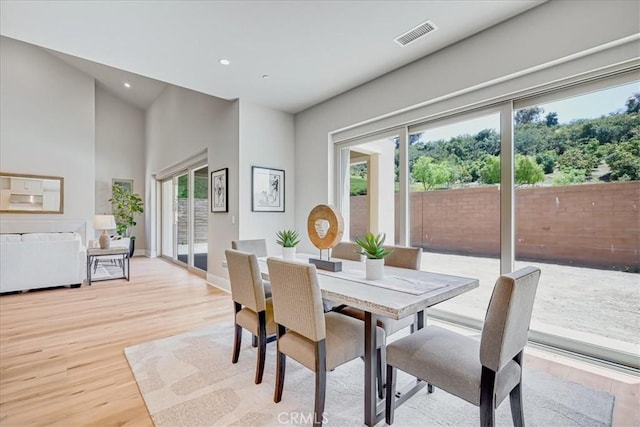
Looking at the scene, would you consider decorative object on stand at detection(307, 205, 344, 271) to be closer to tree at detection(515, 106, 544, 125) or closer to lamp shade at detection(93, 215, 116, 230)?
tree at detection(515, 106, 544, 125)

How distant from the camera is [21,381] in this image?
2.12 m

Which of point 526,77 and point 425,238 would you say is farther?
point 425,238

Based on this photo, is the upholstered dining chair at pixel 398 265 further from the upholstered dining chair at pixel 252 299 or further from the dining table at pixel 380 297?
the upholstered dining chair at pixel 252 299

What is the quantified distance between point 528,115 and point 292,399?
9.89 ft

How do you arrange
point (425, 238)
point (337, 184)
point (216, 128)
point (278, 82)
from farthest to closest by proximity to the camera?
point (216, 128), point (337, 184), point (278, 82), point (425, 238)

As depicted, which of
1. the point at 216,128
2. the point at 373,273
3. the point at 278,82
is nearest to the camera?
the point at 373,273

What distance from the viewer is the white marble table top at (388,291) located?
1442 mm

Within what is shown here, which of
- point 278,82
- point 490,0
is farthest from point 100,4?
point 490,0

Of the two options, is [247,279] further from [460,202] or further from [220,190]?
[220,190]

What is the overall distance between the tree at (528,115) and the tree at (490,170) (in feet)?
1.19

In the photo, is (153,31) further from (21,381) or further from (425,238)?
(425,238)

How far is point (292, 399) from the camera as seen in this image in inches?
75.0

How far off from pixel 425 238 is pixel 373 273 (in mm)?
1682

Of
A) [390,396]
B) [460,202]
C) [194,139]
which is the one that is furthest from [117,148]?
[390,396]
